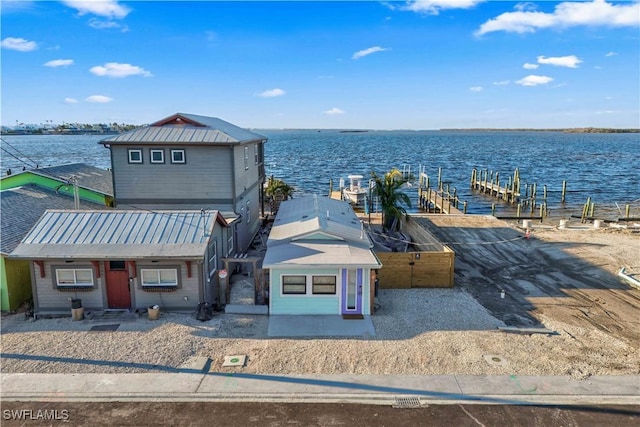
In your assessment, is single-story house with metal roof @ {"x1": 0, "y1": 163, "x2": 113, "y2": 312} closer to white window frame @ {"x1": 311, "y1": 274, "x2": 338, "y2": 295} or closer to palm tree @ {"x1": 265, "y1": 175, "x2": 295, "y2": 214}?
white window frame @ {"x1": 311, "y1": 274, "x2": 338, "y2": 295}

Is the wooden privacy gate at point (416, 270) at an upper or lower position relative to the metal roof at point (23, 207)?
lower

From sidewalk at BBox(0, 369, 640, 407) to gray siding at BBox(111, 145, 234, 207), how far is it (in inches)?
439

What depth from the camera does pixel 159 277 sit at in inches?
658

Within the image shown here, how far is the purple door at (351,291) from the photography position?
1680 cm

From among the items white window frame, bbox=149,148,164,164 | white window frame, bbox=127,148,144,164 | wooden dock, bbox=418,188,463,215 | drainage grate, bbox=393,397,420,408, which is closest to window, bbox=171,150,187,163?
white window frame, bbox=149,148,164,164

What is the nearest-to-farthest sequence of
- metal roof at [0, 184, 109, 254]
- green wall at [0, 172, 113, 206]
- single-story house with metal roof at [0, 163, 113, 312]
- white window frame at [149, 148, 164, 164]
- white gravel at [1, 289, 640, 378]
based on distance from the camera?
white gravel at [1, 289, 640, 378] → single-story house with metal roof at [0, 163, 113, 312] → metal roof at [0, 184, 109, 254] → white window frame at [149, 148, 164, 164] → green wall at [0, 172, 113, 206]

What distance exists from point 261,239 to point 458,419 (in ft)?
61.7

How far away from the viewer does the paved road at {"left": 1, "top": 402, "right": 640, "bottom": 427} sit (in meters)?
10.5

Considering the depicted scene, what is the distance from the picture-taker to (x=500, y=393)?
11734 mm

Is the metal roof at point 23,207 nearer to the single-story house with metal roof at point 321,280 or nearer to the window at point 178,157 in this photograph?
the window at point 178,157

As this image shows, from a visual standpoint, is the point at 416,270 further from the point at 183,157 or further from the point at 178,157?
the point at 178,157

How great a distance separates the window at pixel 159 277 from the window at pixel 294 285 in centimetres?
414

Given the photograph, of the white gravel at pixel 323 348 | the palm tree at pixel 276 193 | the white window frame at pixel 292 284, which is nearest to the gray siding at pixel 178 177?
the white window frame at pixel 292 284

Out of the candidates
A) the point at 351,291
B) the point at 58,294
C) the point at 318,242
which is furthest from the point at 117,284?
the point at 351,291
